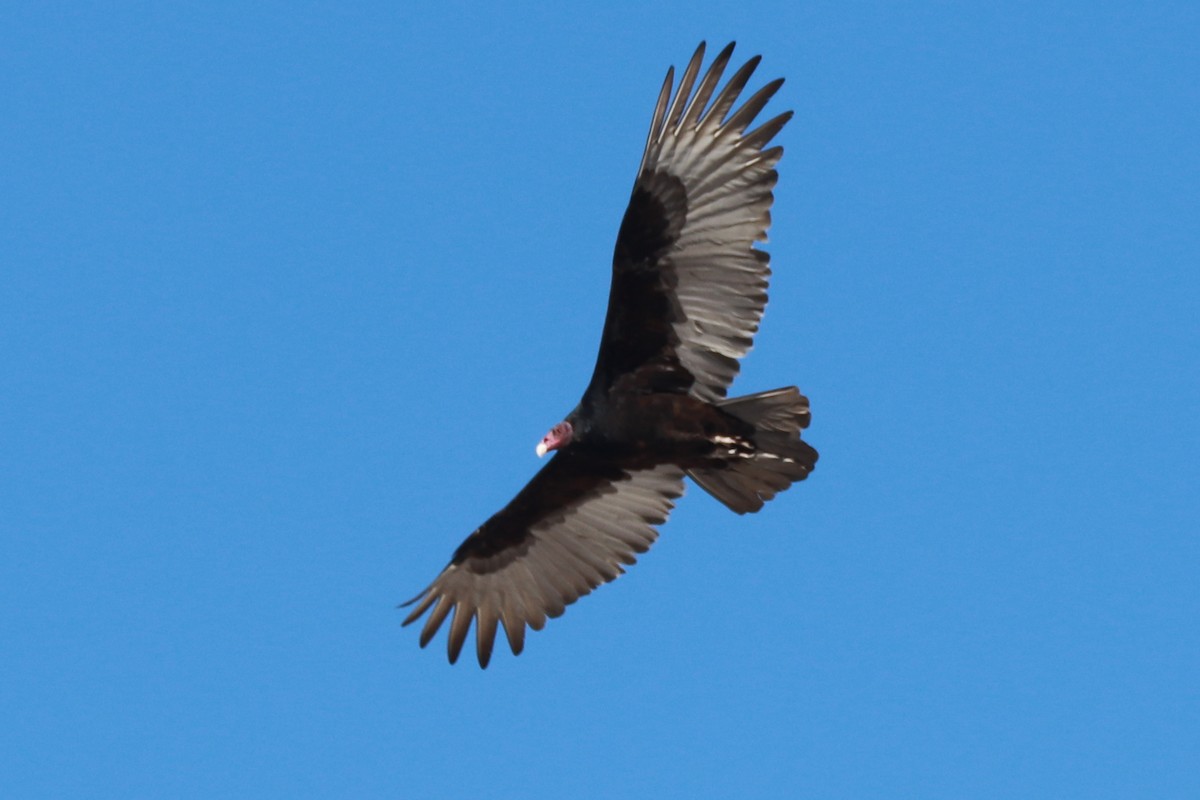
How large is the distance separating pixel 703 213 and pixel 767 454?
4.38 feet

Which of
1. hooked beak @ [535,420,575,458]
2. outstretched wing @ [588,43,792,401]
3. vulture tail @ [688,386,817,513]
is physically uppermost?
outstretched wing @ [588,43,792,401]

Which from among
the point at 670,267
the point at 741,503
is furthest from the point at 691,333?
the point at 741,503

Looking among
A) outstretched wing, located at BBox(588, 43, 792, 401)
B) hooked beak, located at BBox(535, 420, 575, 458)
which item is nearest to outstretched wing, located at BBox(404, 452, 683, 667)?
hooked beak, located at BBox(535, 420, 575, 458)

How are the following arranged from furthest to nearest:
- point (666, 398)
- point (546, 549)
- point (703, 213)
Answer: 1. point (546, 549)
2. point (666, 398)
3. point (703, 213)

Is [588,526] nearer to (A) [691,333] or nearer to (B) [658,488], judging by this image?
(B) [658,488]

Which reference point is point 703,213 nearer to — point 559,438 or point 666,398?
point 666,398

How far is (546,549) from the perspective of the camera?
10.2 metres

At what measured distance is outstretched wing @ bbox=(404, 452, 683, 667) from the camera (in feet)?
32.8

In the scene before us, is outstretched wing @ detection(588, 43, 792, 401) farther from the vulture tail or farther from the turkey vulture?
the vulture tail

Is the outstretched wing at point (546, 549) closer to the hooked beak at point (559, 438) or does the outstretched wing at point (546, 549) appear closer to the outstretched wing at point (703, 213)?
the hooked beak at point (559, 438)

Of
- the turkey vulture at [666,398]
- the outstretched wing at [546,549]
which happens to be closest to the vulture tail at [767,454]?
the turkey vulture at [666,398]

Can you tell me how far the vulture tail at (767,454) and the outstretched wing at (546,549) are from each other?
0.55 m

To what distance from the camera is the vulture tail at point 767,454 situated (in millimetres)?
9180

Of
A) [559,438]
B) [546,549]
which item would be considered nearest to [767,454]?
[559,438]
